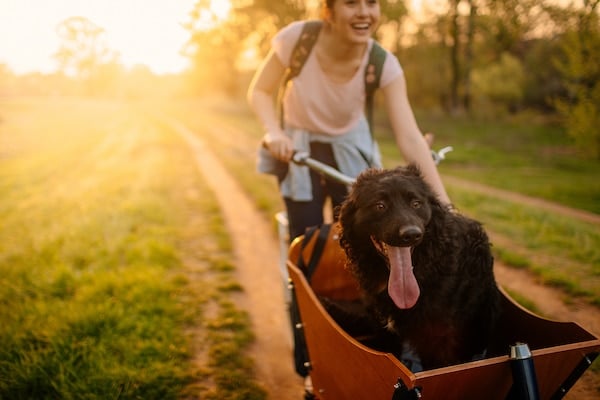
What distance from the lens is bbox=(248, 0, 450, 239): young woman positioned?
2461 millimetres

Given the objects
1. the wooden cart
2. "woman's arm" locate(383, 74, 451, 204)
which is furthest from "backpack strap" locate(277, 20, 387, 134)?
the wooden cart

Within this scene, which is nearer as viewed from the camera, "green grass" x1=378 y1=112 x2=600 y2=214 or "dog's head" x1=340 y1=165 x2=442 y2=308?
"dog's head" x1=340 y1=165 x2=442 y2=308

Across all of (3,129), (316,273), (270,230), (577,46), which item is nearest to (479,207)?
(270,230)

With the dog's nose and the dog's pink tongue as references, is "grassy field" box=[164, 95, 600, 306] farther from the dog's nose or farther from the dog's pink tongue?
the dog's nose

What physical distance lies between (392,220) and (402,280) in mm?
272

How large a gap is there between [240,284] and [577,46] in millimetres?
8500

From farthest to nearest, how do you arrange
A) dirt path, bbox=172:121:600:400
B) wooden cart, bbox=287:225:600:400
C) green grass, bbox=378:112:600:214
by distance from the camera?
green grass, bbox=378:112:600:214
dirt path, bbox=172:121:600:400
wooden cart, bbox=287:225:600:400

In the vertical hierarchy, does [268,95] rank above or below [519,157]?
above

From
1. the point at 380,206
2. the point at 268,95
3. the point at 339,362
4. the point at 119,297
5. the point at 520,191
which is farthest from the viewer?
the point at 520,191

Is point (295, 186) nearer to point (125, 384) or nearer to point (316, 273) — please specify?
point (316, 273)

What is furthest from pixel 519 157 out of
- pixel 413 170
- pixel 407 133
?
pixel 413 170

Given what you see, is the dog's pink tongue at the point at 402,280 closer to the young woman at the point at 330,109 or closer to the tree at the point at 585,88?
the young woman at the point at 330,109

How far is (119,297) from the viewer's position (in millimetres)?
4039

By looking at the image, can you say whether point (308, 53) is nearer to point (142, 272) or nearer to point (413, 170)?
point (413, 170)
